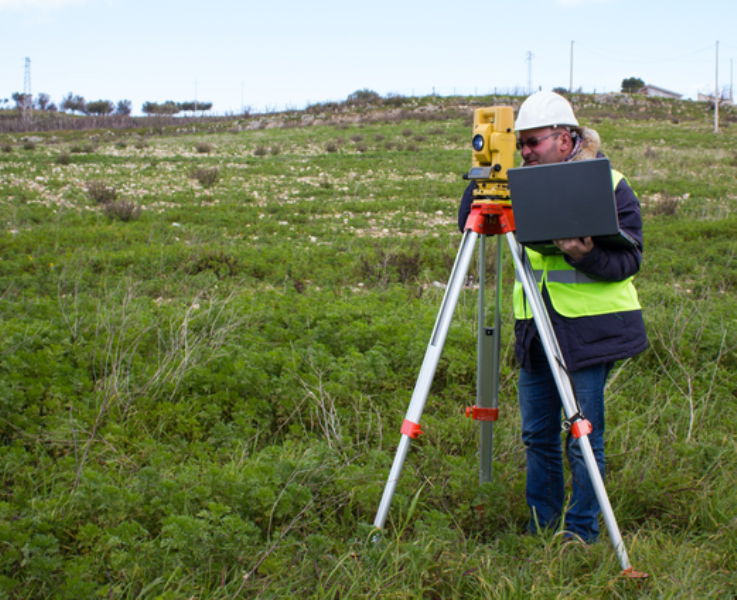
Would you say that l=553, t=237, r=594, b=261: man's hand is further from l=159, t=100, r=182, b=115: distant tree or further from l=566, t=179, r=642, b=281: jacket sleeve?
l=159, t=100, r=182, b=115: distant tree

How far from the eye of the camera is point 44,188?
11578 millimetres

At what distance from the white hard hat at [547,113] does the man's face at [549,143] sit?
34mm

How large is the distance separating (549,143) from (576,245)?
521mm

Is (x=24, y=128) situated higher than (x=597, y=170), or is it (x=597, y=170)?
(x=24, y=128)

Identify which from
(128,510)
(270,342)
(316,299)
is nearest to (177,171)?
(316,299)

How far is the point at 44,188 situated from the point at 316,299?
9.35 meters

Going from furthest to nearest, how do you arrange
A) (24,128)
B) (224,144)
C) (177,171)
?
(24,128)
(224,144)
(177,171)

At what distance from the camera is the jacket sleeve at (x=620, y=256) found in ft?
6.43

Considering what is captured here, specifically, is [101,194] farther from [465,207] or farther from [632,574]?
[632,574]

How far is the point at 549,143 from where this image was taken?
2.16m

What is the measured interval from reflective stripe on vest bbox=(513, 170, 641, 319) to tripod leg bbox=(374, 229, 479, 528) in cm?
38

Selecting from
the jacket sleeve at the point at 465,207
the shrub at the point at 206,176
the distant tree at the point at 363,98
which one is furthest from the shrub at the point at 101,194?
the distant tree at the point at 363,98

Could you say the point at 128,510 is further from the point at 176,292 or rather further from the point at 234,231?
the point at 234,231

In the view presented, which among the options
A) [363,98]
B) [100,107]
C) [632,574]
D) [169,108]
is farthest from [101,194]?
[100,107]
